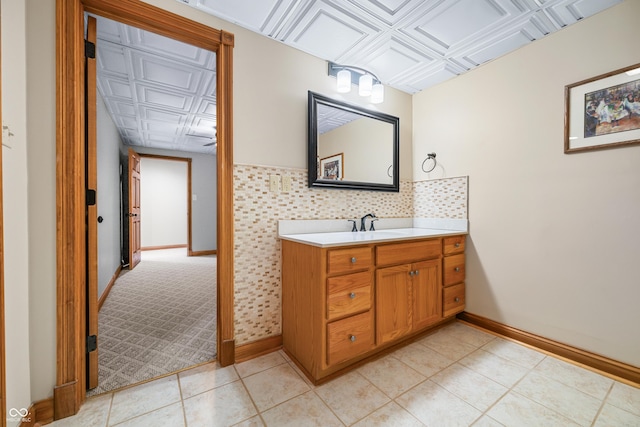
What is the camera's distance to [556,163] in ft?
6.00

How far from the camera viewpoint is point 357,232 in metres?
2.16

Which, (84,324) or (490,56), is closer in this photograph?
(84,324)

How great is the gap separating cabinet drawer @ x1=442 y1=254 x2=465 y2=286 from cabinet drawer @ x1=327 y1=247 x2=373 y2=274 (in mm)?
887

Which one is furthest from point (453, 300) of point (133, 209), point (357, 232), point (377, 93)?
point (133, 209)

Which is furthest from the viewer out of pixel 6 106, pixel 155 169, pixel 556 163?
pixel 155 169

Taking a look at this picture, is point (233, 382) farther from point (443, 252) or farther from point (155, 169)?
point (155, 169)

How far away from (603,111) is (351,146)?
5.43 feet

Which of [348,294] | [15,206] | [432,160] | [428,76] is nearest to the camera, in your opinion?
[15,206]

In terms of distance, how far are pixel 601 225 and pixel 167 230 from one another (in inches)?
299

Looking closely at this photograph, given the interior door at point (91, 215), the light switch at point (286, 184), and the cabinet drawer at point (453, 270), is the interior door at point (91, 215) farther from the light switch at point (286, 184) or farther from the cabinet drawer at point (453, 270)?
the cabinet drawer at point (453, 270)

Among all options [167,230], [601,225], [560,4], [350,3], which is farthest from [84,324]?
[167,230]

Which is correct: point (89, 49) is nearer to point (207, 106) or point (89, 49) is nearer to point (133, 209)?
point (207, 106)

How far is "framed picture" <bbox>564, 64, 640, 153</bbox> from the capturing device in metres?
1.55

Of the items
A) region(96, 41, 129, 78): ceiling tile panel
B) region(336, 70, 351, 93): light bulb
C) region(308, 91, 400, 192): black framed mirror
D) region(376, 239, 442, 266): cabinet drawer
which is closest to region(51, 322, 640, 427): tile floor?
region(376, 239, 442, 266): cabinet drawer
